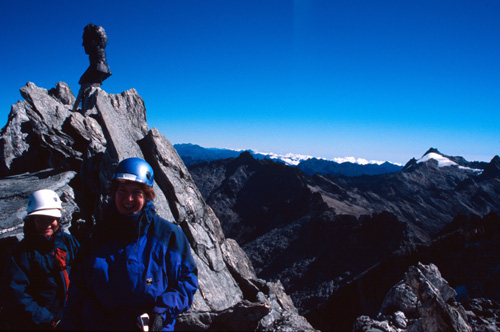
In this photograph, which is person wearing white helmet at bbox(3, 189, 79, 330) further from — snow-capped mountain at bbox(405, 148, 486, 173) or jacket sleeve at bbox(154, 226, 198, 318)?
snow-capped mountain at bbox(405, 148, 486, 173)

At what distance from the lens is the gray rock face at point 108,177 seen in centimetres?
887

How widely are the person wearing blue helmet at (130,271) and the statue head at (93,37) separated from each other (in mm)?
23644

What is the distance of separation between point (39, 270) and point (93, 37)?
76.0ft

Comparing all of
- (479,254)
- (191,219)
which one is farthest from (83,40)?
(479,254)

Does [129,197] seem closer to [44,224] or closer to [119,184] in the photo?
[119,184]

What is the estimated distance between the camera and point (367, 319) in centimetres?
1098

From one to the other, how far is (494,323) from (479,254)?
34.9 metres

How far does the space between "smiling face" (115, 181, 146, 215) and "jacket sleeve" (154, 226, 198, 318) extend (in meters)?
0.66

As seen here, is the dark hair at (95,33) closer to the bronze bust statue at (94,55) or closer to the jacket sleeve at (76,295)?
the bronze bust statue at (94,55)

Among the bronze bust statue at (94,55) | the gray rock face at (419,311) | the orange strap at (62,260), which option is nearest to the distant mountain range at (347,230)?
the gray rock face at (419,311)

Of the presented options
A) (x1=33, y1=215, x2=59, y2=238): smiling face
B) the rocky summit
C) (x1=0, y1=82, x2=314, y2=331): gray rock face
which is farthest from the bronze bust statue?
(x1=33, y1=215, x2=59, y2=238): smiling face

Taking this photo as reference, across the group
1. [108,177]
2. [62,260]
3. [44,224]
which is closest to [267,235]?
[108,177]

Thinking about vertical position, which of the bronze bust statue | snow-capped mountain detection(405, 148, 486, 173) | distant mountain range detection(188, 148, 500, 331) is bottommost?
distant mountain range detection(188, 148, 500, 331)

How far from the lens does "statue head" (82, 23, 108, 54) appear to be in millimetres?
21531
